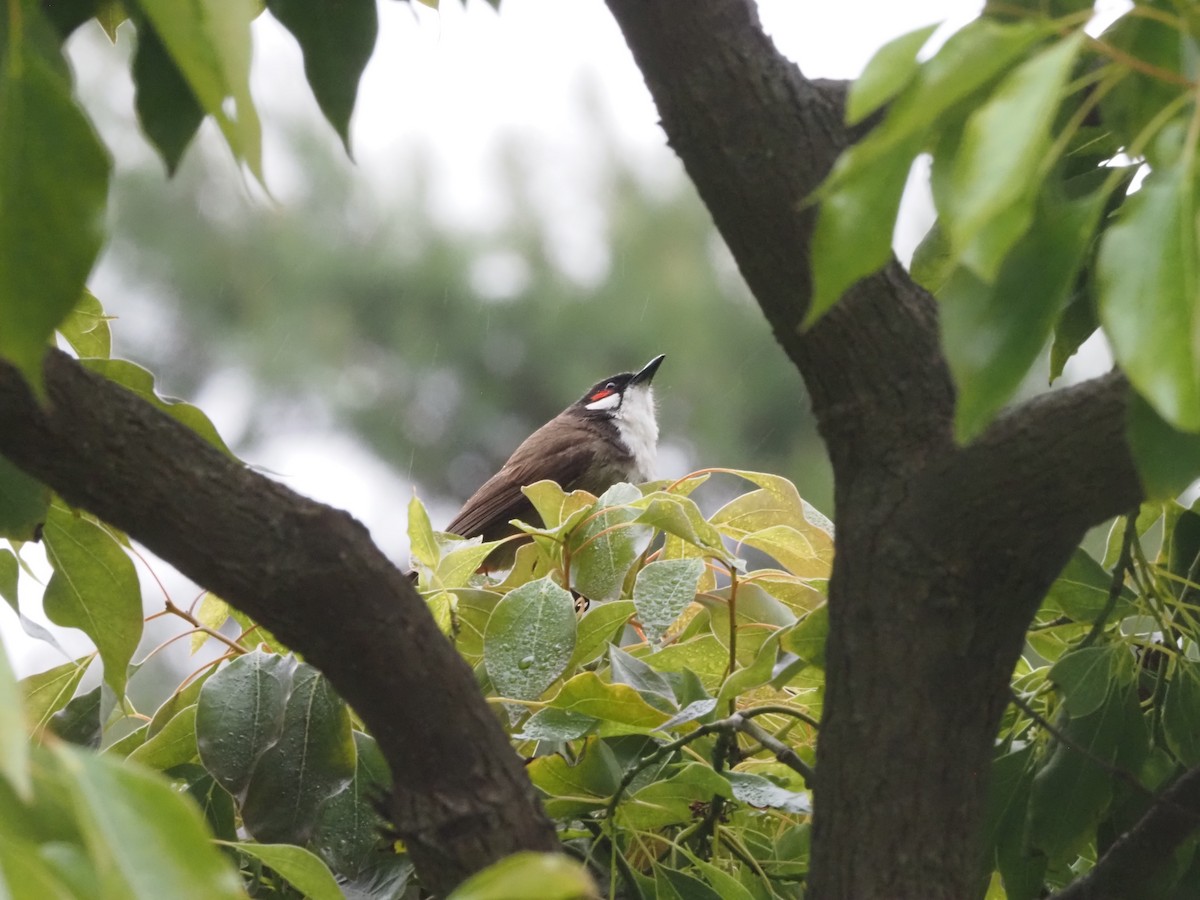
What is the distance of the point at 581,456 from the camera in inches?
127

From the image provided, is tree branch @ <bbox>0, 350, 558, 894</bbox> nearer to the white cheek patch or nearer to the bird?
the bird

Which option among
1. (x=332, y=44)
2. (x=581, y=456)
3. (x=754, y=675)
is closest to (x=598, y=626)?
(x=754, y=675)

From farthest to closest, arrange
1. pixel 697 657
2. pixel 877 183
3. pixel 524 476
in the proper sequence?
pixel 524 476, pixel 697 657, pixel 877 183

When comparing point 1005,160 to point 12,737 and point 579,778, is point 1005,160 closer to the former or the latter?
point 12,737

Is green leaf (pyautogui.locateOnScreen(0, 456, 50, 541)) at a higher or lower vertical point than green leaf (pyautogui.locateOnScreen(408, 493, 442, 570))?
higher

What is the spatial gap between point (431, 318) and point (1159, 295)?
17.9ft

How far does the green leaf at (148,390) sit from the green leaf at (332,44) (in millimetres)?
269

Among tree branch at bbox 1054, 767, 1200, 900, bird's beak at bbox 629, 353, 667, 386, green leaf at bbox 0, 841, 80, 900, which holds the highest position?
bird's beak at bbox 629, 353, 667, 386

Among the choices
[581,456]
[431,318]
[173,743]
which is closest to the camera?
[173,743]

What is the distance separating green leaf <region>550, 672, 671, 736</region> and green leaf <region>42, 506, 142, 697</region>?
29 cm

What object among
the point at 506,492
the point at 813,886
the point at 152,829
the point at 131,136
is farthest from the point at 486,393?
the point at 152,829

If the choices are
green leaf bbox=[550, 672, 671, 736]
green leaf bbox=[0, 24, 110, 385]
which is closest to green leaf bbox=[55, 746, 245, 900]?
green leaf bbox=[0, 24, 110, 385]

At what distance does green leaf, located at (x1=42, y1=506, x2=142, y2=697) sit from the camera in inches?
33.2

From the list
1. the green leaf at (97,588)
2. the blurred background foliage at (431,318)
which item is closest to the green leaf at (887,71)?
the green leaf at (97,588)
